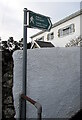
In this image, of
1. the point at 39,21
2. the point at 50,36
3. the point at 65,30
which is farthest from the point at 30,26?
the point at 50,36

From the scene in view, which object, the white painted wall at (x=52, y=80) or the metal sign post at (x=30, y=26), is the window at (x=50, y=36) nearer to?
the white painted wall at (x=52, y=80)

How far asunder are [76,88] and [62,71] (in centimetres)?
59

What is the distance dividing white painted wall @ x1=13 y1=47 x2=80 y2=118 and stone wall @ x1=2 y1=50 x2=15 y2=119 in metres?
0.31

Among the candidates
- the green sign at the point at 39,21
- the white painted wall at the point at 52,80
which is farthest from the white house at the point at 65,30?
the green sign at the point at 39,21

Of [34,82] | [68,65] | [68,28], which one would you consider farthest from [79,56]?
[68,28]

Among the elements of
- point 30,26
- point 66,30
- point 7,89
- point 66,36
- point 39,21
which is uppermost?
point 66,30

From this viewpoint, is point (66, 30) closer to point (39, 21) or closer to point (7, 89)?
point (7, 89)

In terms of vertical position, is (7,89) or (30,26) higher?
(30,26)

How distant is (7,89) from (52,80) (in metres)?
0.99

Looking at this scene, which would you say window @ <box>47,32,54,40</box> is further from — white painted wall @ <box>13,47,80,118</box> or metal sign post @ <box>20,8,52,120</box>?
metal sign post @ <box>20,8,52,120</box>

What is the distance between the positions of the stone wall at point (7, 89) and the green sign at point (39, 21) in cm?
115

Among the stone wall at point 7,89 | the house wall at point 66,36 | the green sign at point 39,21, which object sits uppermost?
the house wall at point 66,36

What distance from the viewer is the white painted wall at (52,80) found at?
4.68 meters

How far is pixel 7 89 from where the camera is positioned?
16.4 feet
